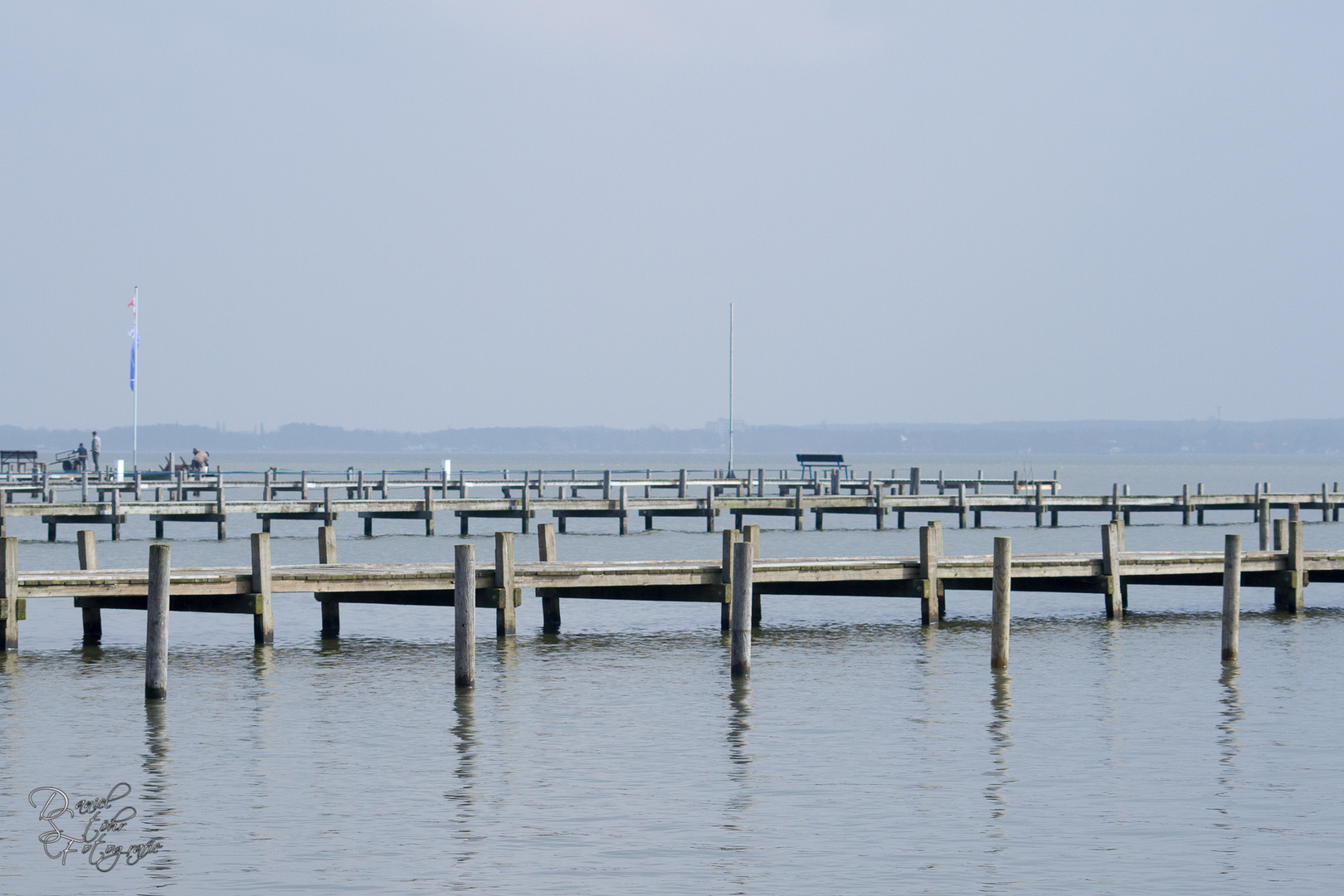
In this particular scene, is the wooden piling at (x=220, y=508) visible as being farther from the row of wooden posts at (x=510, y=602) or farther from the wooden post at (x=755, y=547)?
the wooden post at (x=755, y=547)

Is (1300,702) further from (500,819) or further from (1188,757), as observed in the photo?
(500,819)

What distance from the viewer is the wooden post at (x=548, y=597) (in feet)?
94.7

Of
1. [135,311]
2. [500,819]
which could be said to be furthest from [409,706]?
[135,311]

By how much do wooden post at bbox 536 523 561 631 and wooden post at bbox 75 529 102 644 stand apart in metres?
7.57

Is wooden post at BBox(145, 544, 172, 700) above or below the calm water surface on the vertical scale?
above

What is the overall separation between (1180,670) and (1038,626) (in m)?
6.27

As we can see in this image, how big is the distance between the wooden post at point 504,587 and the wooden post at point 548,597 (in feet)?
8.78

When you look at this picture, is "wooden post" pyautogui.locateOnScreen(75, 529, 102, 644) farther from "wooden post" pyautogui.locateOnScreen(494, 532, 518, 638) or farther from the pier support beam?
the pier support beam

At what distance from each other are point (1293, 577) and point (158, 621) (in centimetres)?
2136

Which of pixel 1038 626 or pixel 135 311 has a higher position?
pixel 135 311

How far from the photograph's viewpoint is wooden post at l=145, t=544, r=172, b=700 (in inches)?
783

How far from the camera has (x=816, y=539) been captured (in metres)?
60.9

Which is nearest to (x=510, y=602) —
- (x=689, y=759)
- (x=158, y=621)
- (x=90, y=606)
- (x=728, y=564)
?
(x=728, y=564)

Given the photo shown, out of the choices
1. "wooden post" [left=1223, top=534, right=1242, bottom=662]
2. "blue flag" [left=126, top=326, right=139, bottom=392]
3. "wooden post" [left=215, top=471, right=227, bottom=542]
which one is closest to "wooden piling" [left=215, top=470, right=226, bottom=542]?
"wooden post" [left=215, top=471, right=227, bottom=542]
